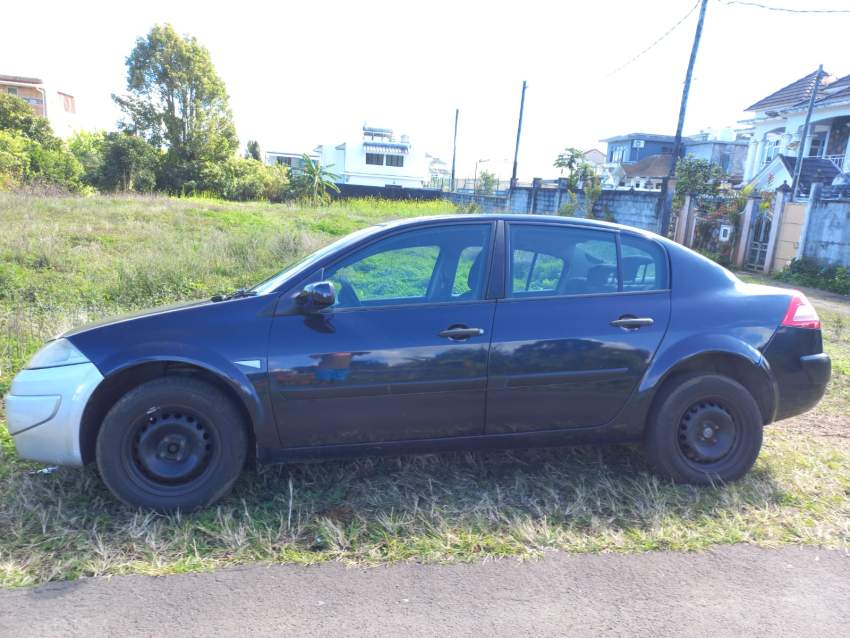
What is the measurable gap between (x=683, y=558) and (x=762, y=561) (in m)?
0.39

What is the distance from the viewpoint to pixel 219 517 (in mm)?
3328

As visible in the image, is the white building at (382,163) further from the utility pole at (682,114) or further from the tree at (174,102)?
the utility pole at (682,114)

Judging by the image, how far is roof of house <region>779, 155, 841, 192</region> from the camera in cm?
2412

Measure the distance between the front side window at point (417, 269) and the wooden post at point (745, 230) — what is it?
47.6 ft

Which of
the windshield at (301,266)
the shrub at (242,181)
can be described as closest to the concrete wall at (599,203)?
the shrub at (242,181)

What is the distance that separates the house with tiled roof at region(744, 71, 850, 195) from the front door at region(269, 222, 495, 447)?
24590 mm

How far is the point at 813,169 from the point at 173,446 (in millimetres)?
28717

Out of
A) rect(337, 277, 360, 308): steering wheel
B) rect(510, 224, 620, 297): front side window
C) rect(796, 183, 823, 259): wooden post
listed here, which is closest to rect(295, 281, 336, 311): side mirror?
rect(337, 277, 360, 308): steering wheel

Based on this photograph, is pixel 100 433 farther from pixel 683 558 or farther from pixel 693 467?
pixel 693 467

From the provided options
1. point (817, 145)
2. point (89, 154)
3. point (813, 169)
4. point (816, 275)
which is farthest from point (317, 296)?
point (89, 154)

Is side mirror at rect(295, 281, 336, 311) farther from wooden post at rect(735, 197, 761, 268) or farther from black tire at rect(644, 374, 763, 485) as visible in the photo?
wooden post at rect(735, 197, 761, 268)

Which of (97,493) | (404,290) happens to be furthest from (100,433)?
(404,290)

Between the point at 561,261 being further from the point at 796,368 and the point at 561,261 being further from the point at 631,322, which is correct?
the point at 796,368

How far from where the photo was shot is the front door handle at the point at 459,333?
3.48 metres
